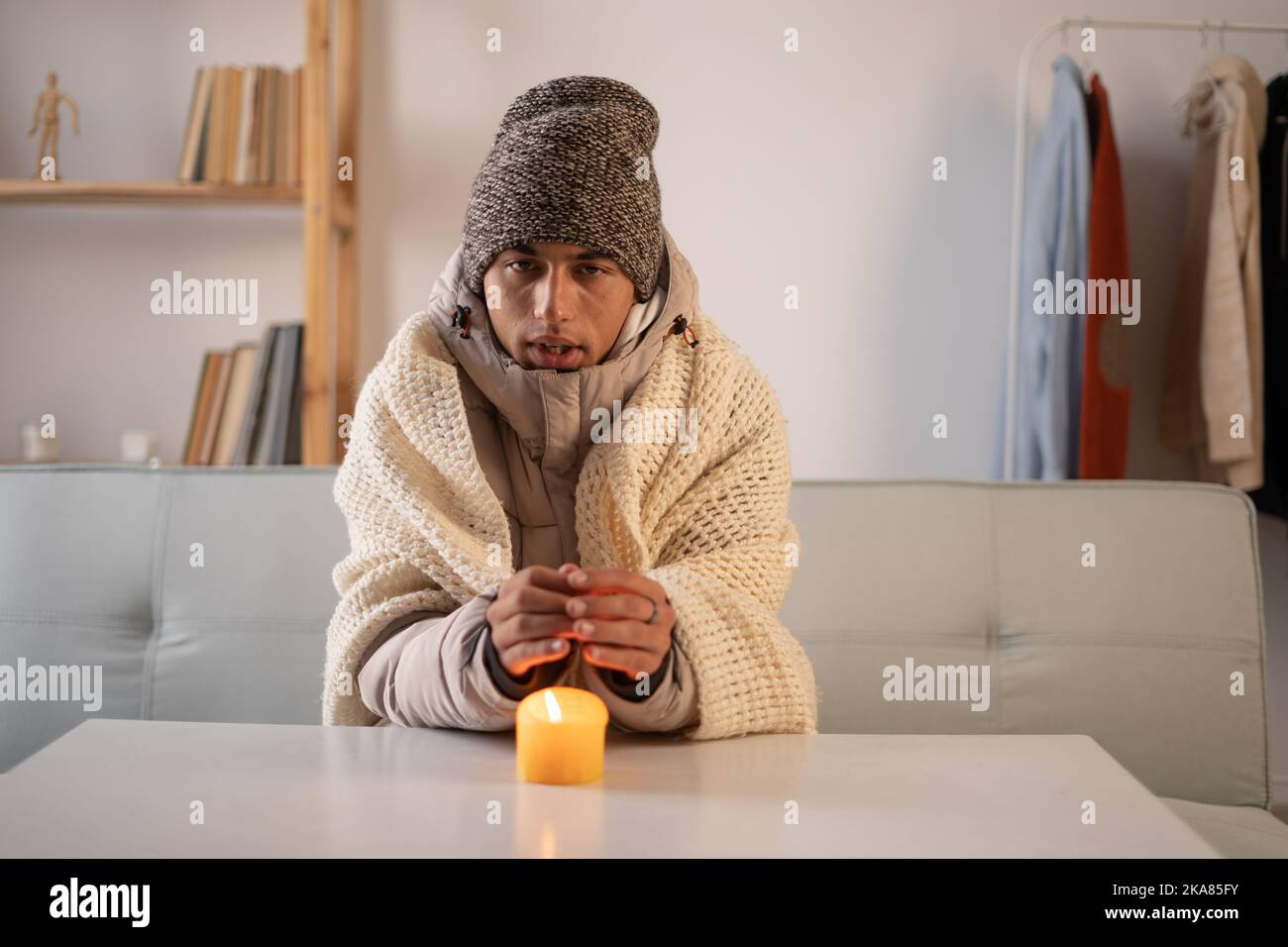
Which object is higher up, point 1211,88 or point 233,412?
point 1211,88

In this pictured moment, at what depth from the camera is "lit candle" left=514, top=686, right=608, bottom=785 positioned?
0.79 meters

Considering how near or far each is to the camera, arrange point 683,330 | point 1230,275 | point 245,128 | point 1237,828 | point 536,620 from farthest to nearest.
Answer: point 245,128 < point 1230,275 < point 1237,828 < point 683,330 < point 536,620

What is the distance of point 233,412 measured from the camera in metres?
2.46

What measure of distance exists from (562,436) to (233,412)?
1529mm

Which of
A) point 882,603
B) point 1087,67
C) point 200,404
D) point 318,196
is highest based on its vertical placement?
point 1087,67

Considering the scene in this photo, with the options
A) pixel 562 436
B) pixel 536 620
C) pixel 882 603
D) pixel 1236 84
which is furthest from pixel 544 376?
pixel 1236 84

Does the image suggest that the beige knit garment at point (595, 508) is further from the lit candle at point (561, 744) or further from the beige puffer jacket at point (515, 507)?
the lit candle at point (561, 744)

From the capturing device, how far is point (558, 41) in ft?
8.48

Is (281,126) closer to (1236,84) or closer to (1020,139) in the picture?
(1020,139)

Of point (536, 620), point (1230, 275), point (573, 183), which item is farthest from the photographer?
point (1230, 275)

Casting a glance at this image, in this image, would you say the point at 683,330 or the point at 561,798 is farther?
the point at 683,330

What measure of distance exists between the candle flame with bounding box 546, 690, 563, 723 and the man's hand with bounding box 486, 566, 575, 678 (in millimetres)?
53

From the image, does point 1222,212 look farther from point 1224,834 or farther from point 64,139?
point 64,139

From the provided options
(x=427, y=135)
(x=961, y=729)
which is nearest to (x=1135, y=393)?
(x=961, y=729)
